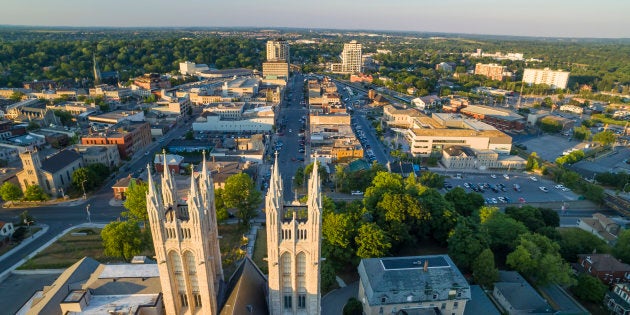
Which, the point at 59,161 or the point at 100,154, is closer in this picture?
the point at 59,161

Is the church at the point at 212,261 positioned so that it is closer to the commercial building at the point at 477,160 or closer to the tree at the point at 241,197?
the tree at the point at 241,197

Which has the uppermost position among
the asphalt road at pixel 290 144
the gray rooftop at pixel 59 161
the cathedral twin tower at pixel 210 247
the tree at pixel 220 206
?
the cathedral twin tower at pixel 210 247

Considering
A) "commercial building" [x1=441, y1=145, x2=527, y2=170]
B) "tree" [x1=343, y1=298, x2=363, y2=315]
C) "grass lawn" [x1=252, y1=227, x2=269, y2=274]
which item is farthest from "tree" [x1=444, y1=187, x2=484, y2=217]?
"grass lawn" [x1=252, y1=227, x2=269, y2=274]

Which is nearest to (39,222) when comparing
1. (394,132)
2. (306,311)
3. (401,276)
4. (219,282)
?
(219,282)

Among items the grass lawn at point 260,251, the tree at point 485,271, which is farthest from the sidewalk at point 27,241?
the tree at point 485,271

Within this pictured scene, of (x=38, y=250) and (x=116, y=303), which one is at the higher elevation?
(x=116, y=303)

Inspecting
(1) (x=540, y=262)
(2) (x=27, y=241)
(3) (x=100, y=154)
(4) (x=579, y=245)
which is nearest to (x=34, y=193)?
(2) (x=27, y=241)

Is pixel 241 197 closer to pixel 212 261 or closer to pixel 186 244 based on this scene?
pixel 212 261
